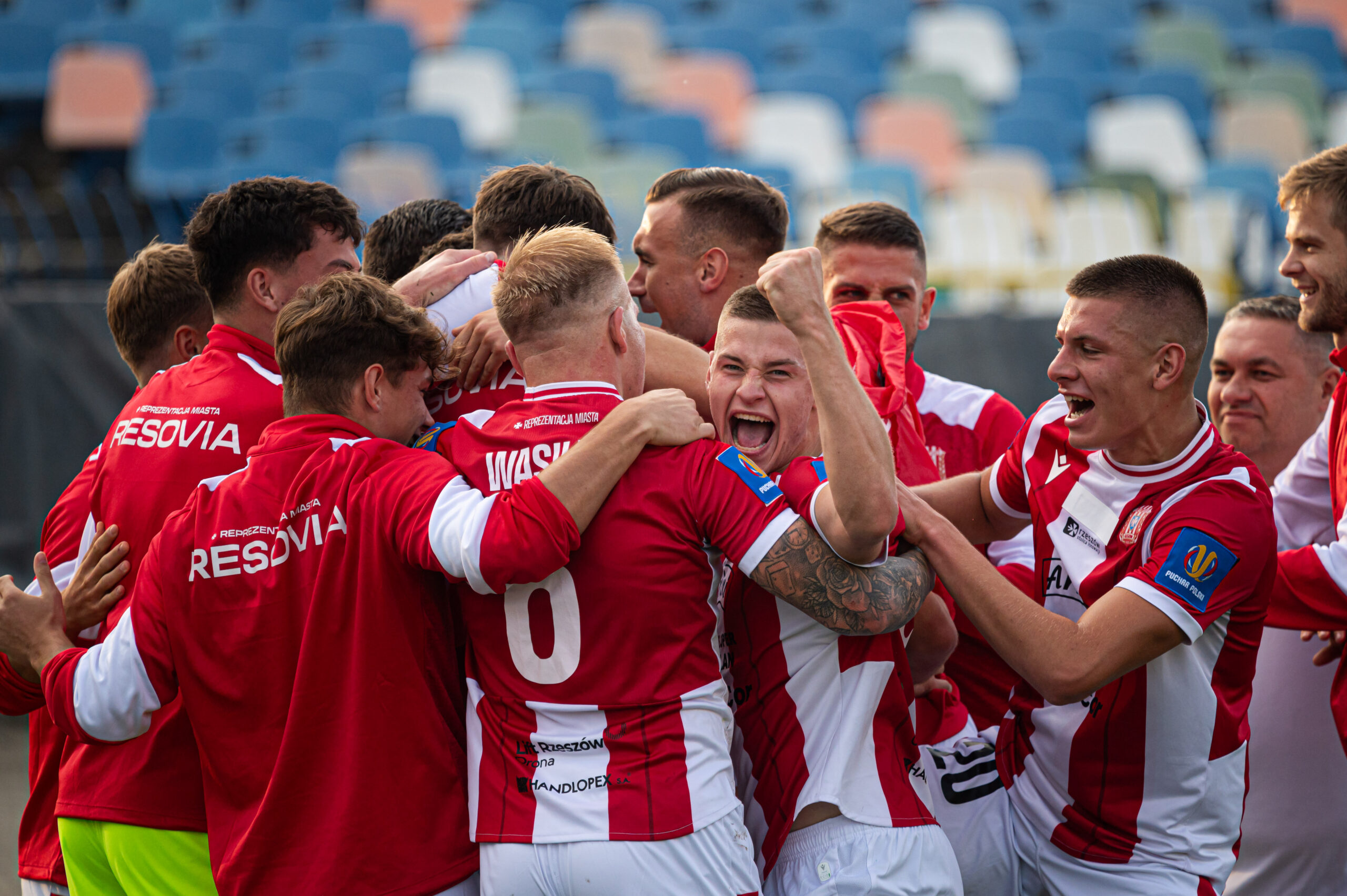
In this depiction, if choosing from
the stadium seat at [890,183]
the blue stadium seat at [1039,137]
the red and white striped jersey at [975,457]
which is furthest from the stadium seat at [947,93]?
the red and white striped jersey at [975,457]

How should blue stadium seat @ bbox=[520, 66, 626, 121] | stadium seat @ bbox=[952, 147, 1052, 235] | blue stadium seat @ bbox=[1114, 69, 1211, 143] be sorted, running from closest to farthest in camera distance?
1. stadium seat @ bbox=[952, 147, 1052, 235]
2. blue stadium seat @ bbox=[520, 66, 626, 121]
3. blue stadium seat @ bbox=[1114, 69, 1211, 143]

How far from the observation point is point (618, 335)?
8.96 feet

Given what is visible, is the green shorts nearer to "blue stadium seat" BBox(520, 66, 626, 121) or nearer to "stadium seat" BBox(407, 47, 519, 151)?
"stadium seat" BBox(407, 47, 519, 151)

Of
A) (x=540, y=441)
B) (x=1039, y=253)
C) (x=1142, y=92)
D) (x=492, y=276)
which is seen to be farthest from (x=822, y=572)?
(x=1142, y=92)

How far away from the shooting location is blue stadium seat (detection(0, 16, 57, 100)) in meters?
12.8

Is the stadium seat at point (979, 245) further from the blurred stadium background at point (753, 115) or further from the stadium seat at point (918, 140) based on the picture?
the stadium seat at point (918, 140)

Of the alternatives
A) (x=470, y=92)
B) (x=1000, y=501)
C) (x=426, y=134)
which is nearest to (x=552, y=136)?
(x=426, y=134)

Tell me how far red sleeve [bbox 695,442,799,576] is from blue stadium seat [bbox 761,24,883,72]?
12.3 m

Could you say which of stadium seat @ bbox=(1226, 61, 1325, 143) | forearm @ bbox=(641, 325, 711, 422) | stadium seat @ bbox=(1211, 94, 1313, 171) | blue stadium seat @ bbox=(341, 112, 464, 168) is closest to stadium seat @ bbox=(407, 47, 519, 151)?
blue stadium seat @ bbox=(341, 112, 464, 168)

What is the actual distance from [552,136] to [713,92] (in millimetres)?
2590

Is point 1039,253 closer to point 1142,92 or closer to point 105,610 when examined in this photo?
point 1142,92

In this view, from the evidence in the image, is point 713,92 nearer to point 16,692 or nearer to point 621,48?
point 621,48

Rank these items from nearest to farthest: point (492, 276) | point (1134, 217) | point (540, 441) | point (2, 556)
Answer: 1. point (540, 441)
2. point (492, 276)
3. point (2, 556)
4. point (1134, 217)

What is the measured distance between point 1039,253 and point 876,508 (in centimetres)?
912
